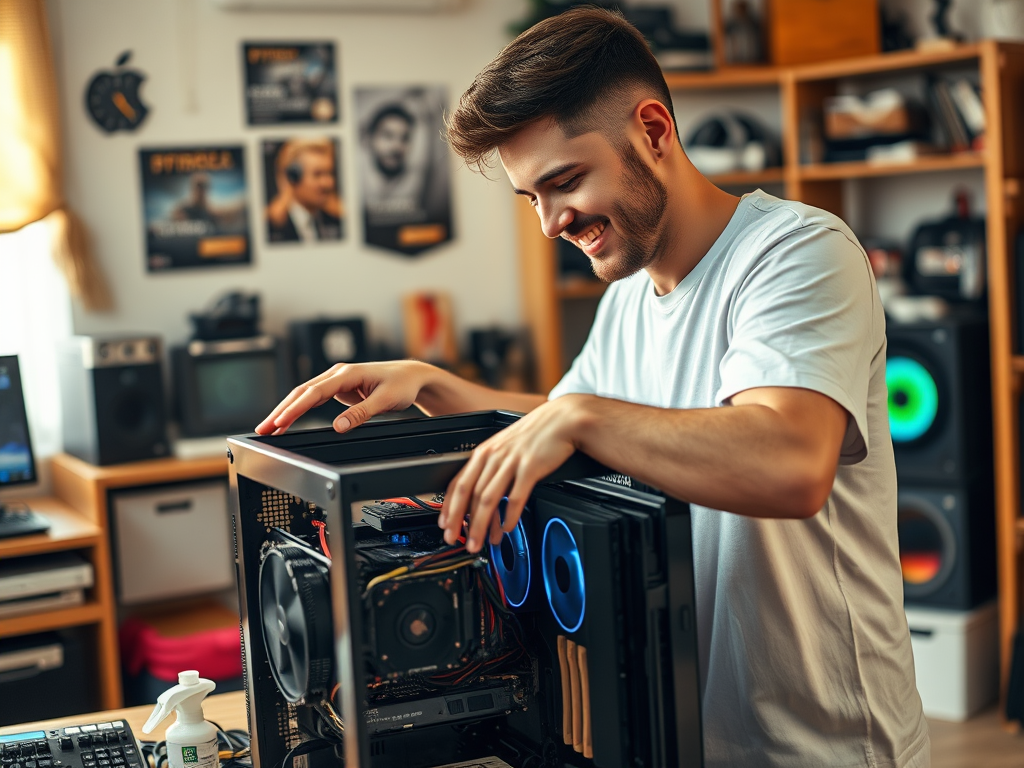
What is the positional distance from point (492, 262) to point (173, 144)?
115 centimetres

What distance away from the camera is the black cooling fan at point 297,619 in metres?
0.96

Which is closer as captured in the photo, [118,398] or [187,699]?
[187,699]

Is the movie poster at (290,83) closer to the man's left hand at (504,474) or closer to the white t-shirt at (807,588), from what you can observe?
the white t-shirt at (807,588)

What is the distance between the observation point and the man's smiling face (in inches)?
48.9

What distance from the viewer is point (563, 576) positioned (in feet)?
3.31

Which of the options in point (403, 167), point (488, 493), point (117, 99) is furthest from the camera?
point (403, 167)

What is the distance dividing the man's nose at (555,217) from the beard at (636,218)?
5 centimetres

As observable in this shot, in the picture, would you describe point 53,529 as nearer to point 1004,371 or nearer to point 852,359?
point 852,359

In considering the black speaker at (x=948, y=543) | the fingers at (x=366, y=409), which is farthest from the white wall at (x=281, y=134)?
the fingers at (x=366, y=409)

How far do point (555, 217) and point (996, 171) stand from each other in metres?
2.26

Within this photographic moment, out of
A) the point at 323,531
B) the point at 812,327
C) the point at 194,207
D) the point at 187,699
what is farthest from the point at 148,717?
the point at 194,207

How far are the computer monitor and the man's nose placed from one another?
2161 mm

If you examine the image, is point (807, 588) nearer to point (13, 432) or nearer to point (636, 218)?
point (636, 218)

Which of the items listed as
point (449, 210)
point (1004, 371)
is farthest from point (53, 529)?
point (1004, 371)
